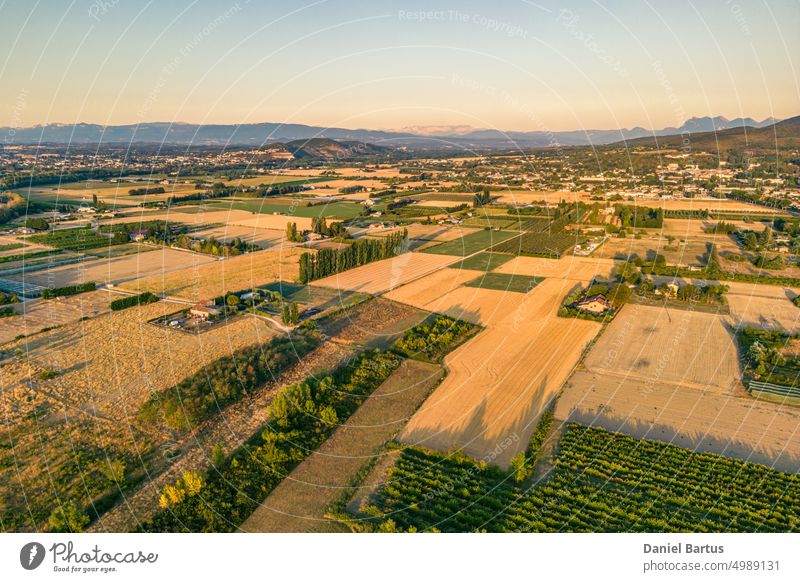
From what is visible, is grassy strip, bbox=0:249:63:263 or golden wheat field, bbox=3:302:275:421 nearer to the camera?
golden wheat field, bbox=3:302:275:421

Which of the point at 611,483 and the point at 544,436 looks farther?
the point at 544,436

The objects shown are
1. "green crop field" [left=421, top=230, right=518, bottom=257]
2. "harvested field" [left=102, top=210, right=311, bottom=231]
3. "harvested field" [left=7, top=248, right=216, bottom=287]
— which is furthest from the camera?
"harvested field" [left=102, top=210, right=311, bottom=231]

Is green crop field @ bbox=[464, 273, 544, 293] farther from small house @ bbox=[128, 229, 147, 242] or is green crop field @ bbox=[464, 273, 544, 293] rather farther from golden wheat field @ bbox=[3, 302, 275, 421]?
small house @ bbox=[128, 229, 147, 242]

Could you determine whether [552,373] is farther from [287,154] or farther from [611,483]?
[287,154]
